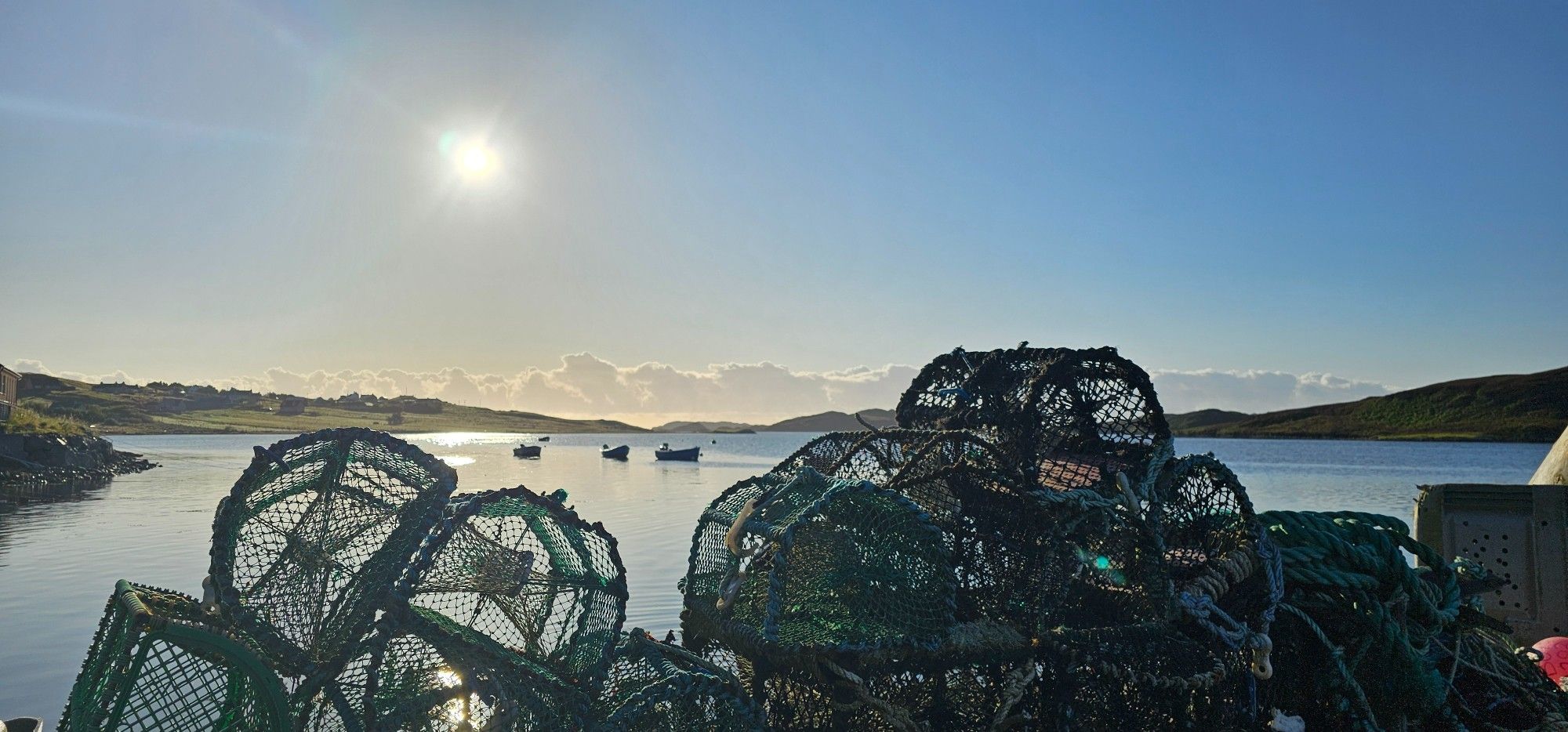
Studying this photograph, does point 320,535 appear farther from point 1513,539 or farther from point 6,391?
point 6,391

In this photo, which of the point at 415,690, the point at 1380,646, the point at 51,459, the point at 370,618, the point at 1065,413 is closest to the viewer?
the point at 370,618

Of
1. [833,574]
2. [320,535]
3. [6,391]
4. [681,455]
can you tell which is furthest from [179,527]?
[681,455]

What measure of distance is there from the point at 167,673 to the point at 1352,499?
3361cm

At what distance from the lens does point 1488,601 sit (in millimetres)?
4844

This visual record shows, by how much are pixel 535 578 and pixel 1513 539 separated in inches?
195

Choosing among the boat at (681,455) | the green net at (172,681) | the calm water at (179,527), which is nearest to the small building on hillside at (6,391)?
the calm water at (179,527)

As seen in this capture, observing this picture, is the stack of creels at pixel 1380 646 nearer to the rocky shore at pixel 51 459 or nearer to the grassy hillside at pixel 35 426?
the rocky shore at pixel 51 459

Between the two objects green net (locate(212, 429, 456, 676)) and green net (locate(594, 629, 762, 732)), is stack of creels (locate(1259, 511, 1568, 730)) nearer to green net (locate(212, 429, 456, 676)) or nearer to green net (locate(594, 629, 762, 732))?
green net (locate(594, 629, 762, 732))

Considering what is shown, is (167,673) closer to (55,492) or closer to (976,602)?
(976,602)

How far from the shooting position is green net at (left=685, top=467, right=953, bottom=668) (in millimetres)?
2777

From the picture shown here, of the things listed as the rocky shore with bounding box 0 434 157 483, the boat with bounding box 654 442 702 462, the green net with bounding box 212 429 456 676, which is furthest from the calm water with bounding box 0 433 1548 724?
the boat with bounding box 654 442 702 462

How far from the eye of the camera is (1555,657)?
402 centimetres

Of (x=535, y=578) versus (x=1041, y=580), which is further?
(x=535, y=578)

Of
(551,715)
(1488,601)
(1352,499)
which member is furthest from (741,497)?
(1352,499)
